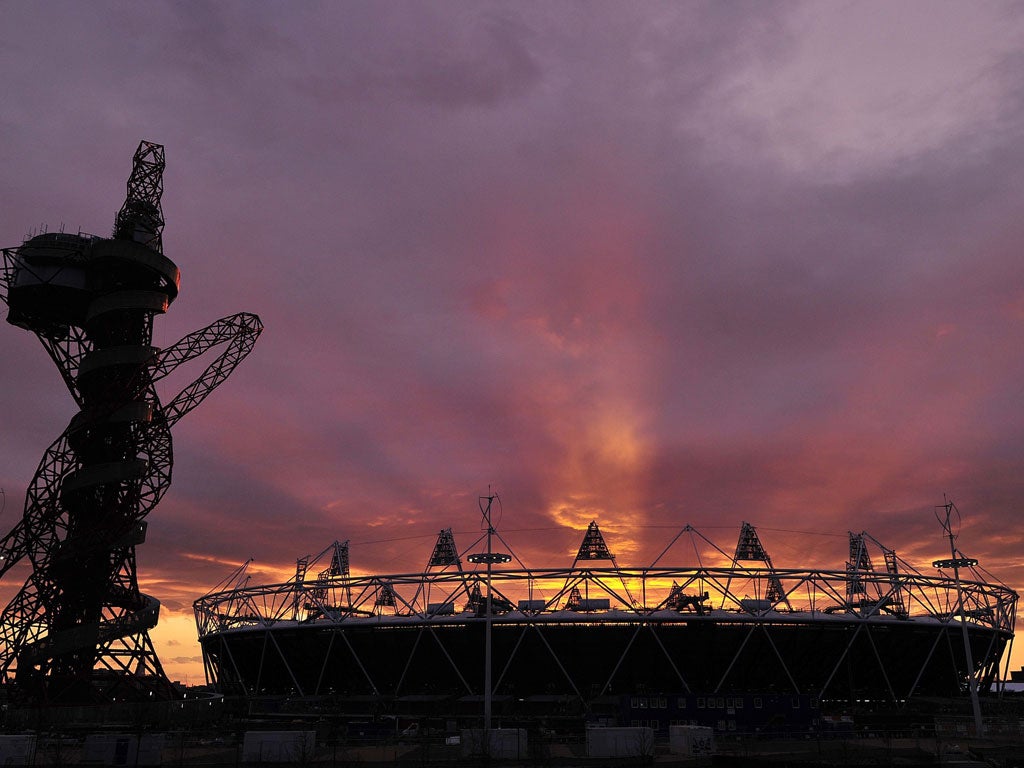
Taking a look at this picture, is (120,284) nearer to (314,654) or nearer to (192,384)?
(192,384)

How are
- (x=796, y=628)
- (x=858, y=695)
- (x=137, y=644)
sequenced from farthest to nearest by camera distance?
1. (x=858, y=695)
2. (x=796, y=628)
3. (x=137, y=644)

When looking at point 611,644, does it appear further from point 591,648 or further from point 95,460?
point 95,460

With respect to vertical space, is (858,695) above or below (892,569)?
below

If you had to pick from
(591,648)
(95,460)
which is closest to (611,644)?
(591,648)

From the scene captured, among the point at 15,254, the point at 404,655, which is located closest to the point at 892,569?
the point at 404,655

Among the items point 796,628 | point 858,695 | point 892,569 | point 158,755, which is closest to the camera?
point 158,755

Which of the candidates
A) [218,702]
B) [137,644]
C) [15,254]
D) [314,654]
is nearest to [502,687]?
[314,654]

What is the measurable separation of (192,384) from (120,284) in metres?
9.82

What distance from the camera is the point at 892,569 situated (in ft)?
366

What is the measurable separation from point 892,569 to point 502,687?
208ft

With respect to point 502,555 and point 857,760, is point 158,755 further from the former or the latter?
point 857,760

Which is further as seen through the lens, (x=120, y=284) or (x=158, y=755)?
(x=120, y=284)

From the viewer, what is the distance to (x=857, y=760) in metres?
40.1

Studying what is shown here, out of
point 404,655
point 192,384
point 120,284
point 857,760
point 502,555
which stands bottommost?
point 857,760
